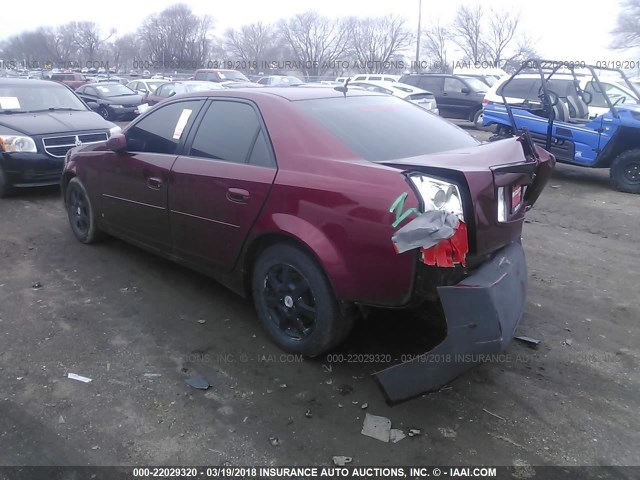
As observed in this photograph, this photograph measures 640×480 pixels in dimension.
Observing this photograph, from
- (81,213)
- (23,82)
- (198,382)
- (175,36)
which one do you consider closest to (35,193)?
(23,82)

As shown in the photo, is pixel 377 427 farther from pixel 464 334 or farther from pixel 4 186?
pixel 4 186

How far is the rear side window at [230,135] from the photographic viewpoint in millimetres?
3494

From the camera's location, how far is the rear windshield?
325 centimetres

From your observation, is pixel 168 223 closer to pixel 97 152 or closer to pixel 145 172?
pixel 145 172

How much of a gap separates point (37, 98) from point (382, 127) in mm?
6937

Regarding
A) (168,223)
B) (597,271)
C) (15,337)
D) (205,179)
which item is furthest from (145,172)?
(597,271)

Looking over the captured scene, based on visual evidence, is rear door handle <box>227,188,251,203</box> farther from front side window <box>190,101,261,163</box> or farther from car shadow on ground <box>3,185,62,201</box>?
car shadow on ground <box>3,185,62,201</box>

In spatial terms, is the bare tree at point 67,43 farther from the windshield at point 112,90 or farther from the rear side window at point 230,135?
the rear side window at point 230,135

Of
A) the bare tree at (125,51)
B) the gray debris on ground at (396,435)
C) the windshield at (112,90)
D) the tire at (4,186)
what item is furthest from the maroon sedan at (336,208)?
the bare tree at (125,51)

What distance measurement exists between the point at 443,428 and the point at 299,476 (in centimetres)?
80

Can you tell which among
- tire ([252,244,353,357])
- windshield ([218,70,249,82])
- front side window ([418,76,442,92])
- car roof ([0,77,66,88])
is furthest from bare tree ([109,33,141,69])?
tire ([252,244,353,357])

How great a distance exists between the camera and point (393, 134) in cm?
346

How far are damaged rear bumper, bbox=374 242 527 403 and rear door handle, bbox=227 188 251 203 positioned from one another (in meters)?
1.39

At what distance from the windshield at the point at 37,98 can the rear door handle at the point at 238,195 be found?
6.14 metres
